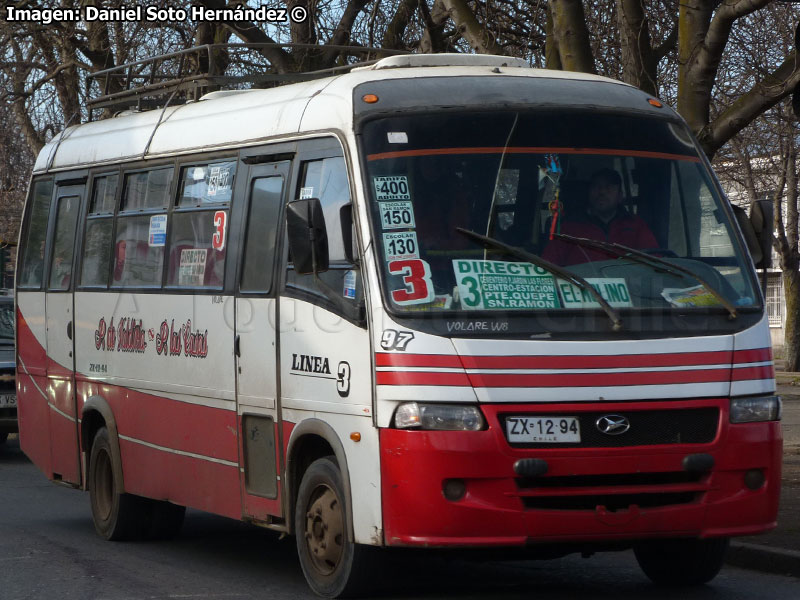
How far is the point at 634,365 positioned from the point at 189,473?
3520 mm

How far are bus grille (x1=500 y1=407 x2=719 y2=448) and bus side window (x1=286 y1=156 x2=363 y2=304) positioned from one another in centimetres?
114

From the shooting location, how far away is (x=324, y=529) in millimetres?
7895

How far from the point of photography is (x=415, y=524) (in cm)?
711

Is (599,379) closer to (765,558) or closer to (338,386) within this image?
(338,386)

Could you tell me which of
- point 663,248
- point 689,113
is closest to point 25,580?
point 663,248

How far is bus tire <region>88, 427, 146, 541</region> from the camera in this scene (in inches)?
432

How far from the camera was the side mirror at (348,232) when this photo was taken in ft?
25.1

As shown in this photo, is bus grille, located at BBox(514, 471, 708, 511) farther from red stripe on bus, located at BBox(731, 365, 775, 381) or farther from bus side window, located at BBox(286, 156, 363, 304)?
bus side window, located at BBox(286, 156, 363, 304)

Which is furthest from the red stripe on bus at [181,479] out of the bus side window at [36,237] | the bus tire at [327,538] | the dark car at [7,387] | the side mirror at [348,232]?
the dark car at [7,387]

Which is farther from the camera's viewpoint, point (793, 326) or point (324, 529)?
point (793, 326)

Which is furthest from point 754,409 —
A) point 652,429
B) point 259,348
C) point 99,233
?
point 99,233

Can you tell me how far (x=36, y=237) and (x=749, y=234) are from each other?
675cm

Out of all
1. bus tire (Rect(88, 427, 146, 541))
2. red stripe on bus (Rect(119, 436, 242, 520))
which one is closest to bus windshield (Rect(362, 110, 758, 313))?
red stripe on bus (Rect(119, 436, 242, 520))

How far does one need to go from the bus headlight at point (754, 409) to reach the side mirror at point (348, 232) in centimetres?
204
